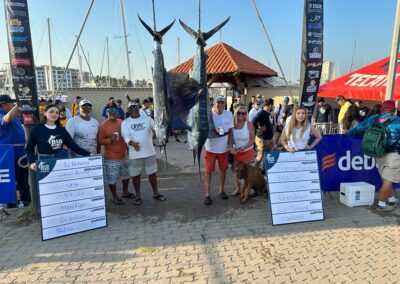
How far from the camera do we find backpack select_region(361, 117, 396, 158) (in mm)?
4309

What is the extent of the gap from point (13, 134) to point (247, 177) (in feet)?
12.9

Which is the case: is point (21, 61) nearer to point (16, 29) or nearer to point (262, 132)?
point (16, 29)

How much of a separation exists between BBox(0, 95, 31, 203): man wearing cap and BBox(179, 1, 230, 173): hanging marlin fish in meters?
2.74

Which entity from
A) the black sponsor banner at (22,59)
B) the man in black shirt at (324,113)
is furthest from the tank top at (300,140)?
the man in black shirt at (324,113)

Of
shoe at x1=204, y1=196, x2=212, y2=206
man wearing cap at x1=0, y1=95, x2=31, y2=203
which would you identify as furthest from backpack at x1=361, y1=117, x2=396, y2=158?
man wearing cap at x1=0, y1=95, x2=31, y2=203

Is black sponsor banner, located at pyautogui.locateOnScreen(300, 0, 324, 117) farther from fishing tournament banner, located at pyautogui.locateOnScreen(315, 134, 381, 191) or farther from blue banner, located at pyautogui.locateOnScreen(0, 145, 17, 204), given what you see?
blue banner, located at pyautogui.locateOnScreen(0, 145, 17, 204)

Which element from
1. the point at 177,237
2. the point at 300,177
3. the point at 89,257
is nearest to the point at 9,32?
the point at 89,257

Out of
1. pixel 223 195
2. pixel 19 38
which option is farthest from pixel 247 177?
pixel 19 38

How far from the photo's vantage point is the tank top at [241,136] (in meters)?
4.88

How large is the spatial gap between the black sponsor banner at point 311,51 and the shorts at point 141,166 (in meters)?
2.73

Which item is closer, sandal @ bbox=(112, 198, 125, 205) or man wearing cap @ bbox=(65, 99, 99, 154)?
man wearing cap @ bbox=(65, 99, 99, 154)

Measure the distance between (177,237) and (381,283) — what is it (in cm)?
235

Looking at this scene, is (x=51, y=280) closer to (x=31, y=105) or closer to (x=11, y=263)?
(x=11, y=263)

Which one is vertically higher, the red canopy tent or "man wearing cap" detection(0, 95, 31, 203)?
the red canopy tent
